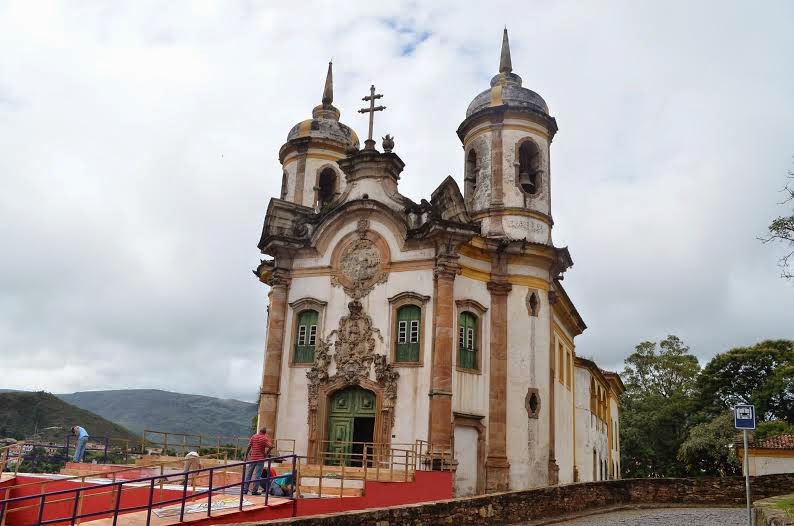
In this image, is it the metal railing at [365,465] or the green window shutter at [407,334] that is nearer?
the metal railing at [365,465]

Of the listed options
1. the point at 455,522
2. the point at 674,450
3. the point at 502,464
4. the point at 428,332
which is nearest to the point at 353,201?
the point at 428,332

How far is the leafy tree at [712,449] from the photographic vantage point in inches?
1599

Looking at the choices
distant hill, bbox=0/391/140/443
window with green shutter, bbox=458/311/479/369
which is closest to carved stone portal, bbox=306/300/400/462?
window with green shutter, bbox=458/311/479/369

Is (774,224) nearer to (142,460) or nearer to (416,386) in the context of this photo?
(416,386)

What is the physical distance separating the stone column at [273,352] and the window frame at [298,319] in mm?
294

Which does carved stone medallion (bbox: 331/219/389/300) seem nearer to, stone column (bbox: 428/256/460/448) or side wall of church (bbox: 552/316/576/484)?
stone column (bbox: 428/256/460/448)

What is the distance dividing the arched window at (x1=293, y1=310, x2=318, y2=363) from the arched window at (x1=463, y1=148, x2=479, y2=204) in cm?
693

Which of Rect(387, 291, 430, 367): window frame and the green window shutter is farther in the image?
the green window shutter

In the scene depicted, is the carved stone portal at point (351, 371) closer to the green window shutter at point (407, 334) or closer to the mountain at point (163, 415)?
the green window shutter at point (407, 334)

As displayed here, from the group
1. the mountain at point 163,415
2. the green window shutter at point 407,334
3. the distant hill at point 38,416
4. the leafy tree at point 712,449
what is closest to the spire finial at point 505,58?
the green window shutter at point 407,334

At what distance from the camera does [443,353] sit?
68.1 ft

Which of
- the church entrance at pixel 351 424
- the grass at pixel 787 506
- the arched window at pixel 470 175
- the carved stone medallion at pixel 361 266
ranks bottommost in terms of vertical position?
the grass at pixel 787 506

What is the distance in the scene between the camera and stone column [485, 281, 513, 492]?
21.0m

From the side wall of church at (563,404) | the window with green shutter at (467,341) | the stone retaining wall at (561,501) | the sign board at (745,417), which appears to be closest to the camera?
the stone retaining wall at (561,501)
